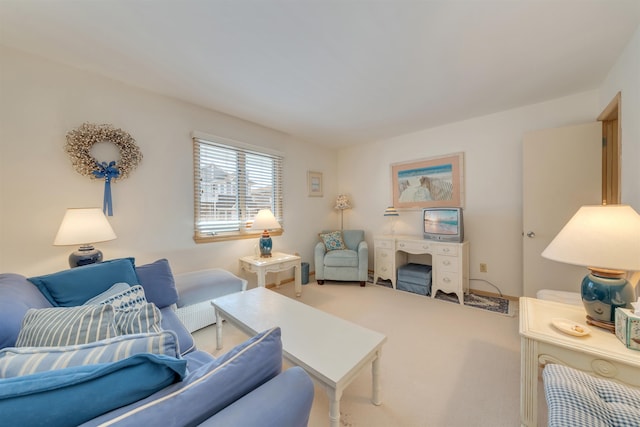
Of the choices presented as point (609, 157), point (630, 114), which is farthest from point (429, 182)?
point (630, 114)

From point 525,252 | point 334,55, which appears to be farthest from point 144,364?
point 525,252

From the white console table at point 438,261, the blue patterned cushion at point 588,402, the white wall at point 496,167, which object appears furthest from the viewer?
the white console table at point 438,261

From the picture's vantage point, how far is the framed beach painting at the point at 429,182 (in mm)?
3242

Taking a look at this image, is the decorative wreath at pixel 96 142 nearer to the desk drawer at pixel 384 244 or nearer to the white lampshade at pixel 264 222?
the white lampshade at pixel 264 222

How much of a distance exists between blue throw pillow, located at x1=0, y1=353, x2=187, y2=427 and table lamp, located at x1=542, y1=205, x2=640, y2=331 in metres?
1.71

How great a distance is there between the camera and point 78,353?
2.12 feet

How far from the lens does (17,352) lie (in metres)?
0.62

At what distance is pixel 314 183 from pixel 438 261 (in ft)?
7.38

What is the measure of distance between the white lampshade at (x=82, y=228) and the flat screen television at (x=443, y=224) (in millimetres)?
3389

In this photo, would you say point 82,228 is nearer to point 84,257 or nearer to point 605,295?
point 84,257

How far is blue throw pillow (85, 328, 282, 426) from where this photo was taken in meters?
0.50

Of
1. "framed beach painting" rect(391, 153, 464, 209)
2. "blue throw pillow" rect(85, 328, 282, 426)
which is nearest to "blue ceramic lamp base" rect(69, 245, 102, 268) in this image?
"blue throw pillow" rect(85, 328, 282, 426)

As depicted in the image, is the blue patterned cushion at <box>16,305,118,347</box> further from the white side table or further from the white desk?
the white desk

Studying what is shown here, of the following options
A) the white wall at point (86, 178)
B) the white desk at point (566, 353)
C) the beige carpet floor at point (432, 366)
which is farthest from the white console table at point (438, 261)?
the white wall at point (86, 178)
